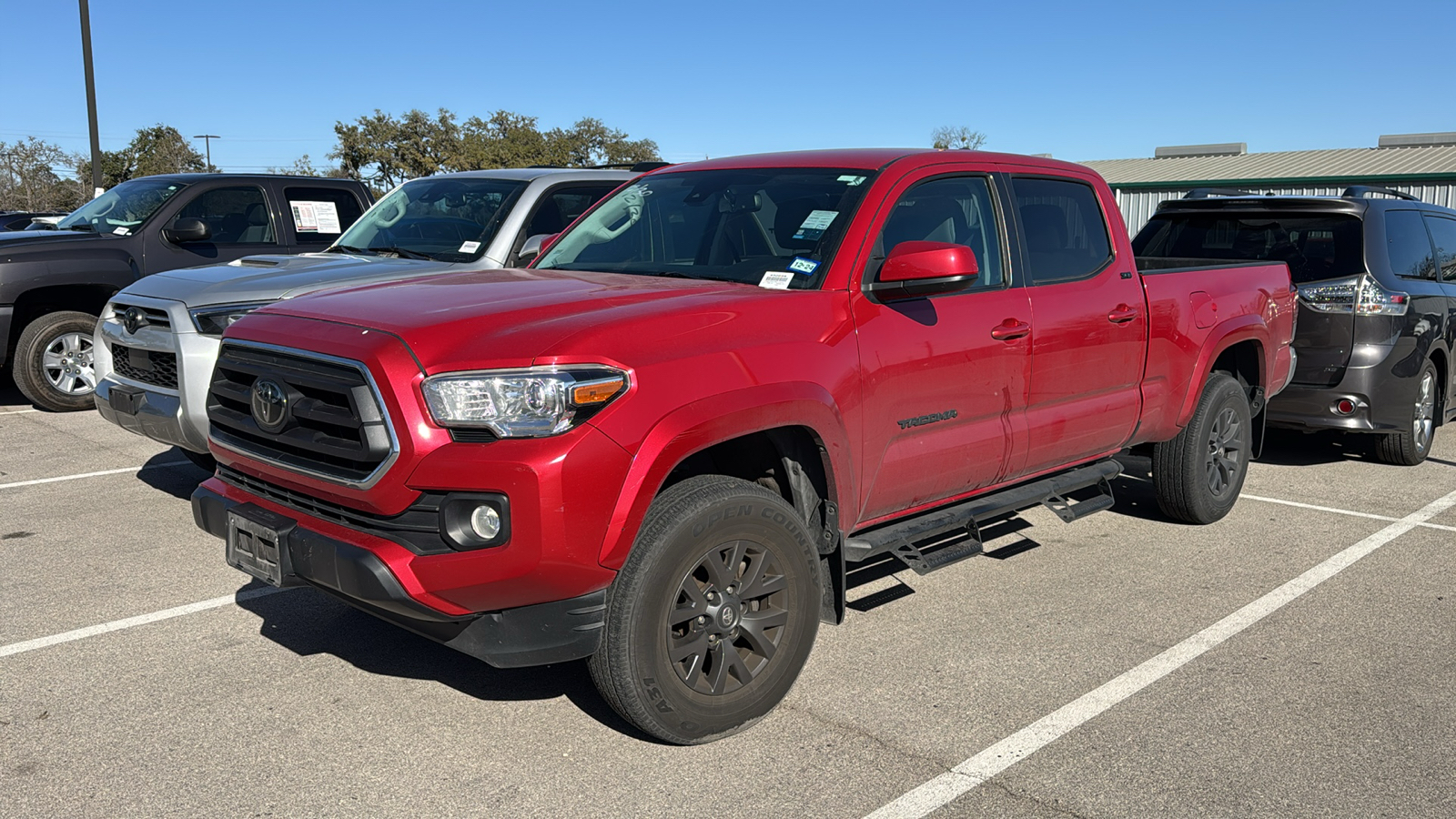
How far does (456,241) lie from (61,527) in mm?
2897

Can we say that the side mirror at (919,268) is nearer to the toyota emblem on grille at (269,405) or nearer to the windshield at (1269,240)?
the toyota emblem on grille at (269,405)

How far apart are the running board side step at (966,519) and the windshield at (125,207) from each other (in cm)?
717

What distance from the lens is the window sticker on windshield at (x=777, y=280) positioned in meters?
4.16

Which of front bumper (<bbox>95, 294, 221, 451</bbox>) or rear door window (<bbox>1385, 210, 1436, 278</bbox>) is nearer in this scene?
front bumper (<bbox>95, 294, 221, 451</bbox>)

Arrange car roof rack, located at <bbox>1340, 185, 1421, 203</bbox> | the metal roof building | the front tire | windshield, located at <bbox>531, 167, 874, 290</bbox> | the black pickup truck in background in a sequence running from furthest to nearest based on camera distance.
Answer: the metal roof building < the black pickup truck in background < car roof rack, located at <bbox>1340, 185, 1421, 203</bbox> < windshield, located at <bbox>531, 167, 874, 290</bbox> < the front tire

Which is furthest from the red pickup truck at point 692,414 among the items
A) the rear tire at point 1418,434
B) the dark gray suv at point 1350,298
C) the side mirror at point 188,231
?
the side mirror at point 188,231

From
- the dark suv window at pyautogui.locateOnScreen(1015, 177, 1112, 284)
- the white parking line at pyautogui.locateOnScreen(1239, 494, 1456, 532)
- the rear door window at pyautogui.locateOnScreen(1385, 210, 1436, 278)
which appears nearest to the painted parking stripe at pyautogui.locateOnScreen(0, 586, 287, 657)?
the dark suv window at pyautogui.locateOnScreen(1015, 177, 1112, 284)

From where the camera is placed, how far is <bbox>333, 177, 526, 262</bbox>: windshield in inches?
300

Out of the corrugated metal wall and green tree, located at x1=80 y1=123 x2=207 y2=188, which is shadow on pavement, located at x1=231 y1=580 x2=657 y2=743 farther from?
green tree, located at x1=80 y1=123 x2=207 y2=188

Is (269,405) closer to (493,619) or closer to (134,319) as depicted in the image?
(493,619)

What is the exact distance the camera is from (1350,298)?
757 centimetres

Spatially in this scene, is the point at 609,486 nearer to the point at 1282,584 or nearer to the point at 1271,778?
the point at 1271,778

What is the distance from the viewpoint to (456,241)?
25.2 ft

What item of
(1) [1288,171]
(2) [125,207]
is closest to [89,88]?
(2) [125,207]
